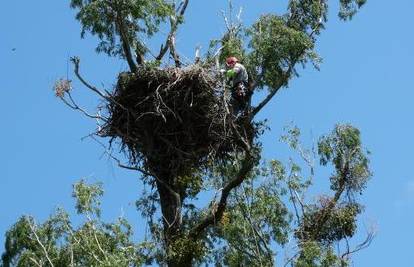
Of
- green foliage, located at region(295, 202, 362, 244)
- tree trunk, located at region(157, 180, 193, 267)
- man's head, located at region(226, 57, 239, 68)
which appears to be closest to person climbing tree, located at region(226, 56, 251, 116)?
man's head, located at region(226, 57, 239, 68)

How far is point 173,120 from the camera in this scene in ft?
54.5

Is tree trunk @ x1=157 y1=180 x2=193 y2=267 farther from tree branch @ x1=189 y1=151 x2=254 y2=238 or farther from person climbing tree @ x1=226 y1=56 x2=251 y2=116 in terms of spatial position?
person climbing tree @ x1=226 y1=56 x2=251 y2=116

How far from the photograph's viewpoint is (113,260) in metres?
15.5

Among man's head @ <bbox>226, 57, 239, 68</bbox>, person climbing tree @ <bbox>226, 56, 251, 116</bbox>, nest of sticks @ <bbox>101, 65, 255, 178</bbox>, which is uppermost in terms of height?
man's head @ <bbox>226, 57, 239, 68</bbox>

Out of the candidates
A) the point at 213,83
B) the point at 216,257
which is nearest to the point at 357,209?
the point at 216,257

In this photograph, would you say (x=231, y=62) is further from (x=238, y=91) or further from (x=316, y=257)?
(x=316, y=257)

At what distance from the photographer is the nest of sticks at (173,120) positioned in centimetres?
1653

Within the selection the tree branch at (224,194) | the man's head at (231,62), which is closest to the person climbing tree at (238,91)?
the man's head at (231,62)

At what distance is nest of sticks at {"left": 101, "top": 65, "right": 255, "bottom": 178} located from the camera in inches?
651

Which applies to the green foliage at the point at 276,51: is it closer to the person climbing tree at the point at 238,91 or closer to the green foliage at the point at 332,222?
the person climbing tree at the point at 238,91

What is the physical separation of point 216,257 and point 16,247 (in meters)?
2.92

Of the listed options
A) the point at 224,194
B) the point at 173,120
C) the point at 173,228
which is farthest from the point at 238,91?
the point at 173,228

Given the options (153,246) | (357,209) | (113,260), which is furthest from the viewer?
(357,209)

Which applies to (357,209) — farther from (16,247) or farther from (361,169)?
(16,247)
